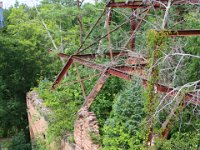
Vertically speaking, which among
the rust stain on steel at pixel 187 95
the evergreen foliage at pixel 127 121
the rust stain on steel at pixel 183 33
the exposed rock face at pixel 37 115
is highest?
the rust stain on steel at pixel 183 33

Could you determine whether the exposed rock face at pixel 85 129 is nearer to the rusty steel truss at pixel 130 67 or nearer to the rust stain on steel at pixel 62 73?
the rusty steel truss at pixel 130 67

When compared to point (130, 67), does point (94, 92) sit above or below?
below

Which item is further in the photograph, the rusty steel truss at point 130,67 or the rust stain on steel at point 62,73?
the rust stain on steel at point 62,73

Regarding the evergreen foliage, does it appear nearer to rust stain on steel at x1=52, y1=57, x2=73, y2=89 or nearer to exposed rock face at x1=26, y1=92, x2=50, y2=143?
rust stain on steel at x1=52, y1=57, x2=73, y2=89

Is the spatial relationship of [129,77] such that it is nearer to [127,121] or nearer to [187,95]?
[127,121]

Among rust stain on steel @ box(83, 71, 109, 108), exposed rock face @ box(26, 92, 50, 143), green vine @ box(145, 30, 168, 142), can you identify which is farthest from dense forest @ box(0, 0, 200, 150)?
rust stain on steel @ box(83, 71, 109, 108)

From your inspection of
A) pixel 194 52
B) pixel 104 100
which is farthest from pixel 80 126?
pixel 194 52

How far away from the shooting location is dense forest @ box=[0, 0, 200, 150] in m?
9.14

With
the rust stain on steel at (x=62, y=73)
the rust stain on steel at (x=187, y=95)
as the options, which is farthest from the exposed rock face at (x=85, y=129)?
the rust stain on steel at (x=187, y=95)

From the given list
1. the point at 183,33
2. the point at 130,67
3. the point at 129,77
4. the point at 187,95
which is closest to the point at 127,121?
the point at 129,77

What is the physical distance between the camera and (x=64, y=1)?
81.3 feet

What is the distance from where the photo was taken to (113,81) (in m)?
13.8

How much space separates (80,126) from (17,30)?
10.6 metres

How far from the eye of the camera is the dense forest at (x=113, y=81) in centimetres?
914
